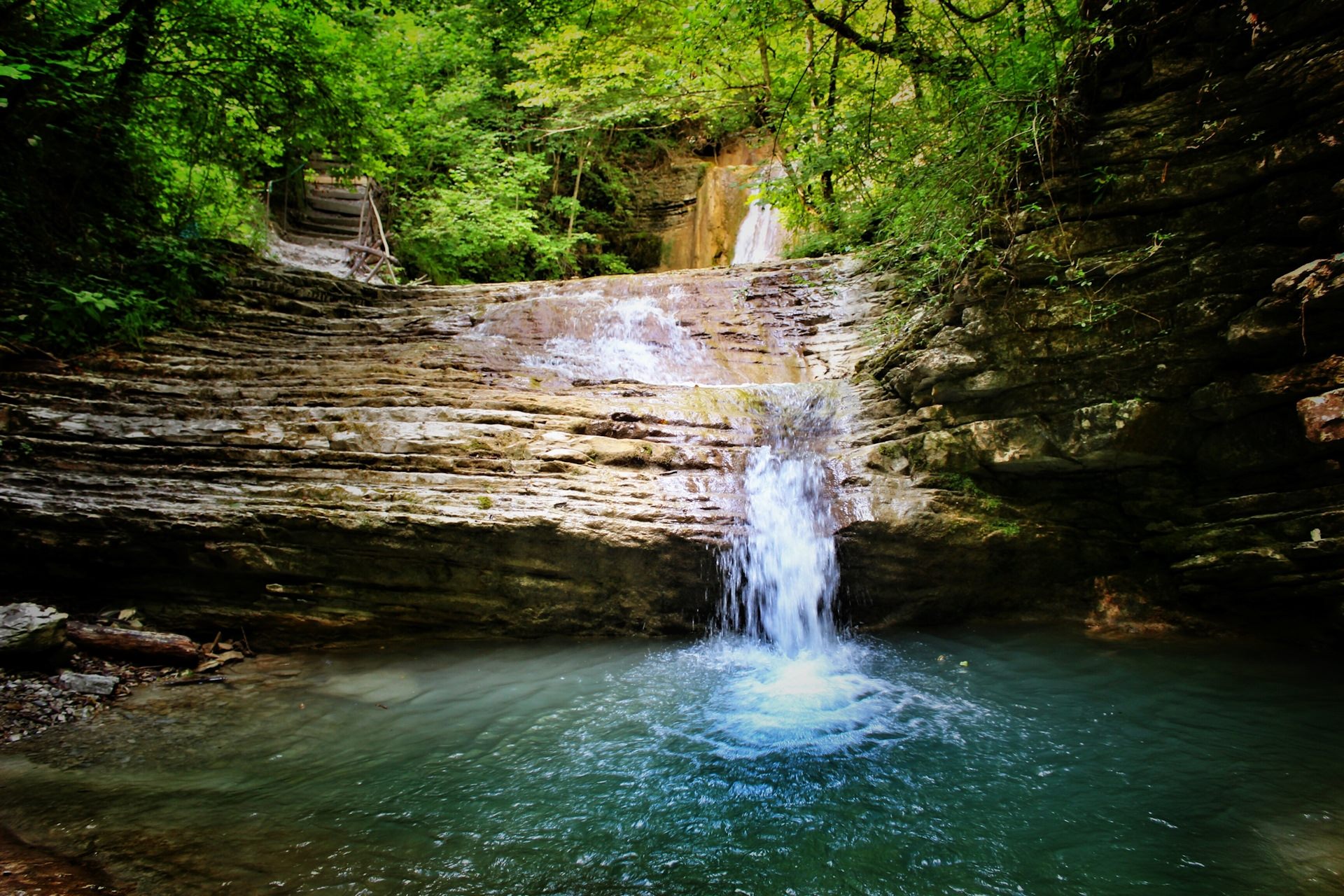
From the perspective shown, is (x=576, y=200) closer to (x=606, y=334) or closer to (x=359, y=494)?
(x=606, y=334)

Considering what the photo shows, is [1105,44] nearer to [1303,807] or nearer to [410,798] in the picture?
[1303,807]

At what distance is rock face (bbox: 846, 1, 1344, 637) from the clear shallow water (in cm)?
89

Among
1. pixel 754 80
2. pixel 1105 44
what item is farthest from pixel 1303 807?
pixel 754 80

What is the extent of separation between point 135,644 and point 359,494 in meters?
1.98

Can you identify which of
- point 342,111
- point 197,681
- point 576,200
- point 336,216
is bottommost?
point 197,681

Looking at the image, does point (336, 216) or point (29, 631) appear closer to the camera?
point (29, 631)

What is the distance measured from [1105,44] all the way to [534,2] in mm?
5012

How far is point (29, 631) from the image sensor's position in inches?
170

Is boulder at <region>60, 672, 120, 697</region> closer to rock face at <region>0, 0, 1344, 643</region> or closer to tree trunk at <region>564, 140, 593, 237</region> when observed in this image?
rock face at <region>0, 0, 1344, 643</region>

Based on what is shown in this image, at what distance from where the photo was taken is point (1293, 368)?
4262 mm

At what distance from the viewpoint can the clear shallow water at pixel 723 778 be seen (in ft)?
8.39

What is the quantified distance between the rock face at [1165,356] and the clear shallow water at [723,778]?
0.89m

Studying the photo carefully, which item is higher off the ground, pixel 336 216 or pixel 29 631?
pixel 336 216

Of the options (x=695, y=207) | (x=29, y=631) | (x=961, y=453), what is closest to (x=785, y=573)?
(x=961, y=453)
